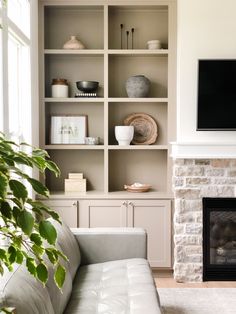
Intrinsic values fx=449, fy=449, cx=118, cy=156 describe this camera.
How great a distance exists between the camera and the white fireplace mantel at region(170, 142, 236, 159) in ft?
13.9

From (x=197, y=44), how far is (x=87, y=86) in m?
1.19

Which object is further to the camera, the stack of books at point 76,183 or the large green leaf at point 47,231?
the stack of books at point 76,183

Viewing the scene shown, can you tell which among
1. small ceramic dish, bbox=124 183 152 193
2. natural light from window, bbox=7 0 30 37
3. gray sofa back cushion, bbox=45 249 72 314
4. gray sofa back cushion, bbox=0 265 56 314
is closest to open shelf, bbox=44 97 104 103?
natural light from window, bbox=7 0 30 37

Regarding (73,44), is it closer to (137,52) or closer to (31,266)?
(137,52)

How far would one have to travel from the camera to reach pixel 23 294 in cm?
→ 182

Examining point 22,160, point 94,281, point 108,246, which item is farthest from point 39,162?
point 108,246

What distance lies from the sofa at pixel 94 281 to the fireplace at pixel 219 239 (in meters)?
1.13

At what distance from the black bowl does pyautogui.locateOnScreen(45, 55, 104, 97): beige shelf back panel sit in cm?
20

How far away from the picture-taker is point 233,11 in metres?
4.26

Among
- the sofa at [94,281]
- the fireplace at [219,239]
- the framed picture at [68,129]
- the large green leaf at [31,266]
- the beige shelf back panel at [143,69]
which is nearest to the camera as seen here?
the large green leaf at [31,266]

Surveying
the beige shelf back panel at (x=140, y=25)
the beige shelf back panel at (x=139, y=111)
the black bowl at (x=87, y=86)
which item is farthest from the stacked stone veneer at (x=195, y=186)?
the beige shelf back panel at (x=140, y=25)

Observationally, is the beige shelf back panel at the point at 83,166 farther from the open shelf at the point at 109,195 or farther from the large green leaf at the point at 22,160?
the large green leaf at the point at 22,160

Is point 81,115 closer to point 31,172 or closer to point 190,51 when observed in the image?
point 31,172

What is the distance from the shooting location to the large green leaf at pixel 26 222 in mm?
849
